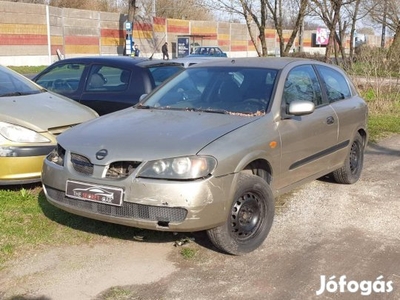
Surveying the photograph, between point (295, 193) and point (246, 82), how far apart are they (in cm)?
167

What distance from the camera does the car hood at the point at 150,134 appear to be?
383 cm

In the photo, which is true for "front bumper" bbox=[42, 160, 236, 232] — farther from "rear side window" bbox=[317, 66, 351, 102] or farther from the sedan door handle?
"rear side window" bbox=[317, 66, 351, 102]

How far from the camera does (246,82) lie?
195 inches

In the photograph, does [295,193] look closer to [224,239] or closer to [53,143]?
[224,239]

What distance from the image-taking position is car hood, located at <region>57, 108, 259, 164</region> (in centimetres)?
383

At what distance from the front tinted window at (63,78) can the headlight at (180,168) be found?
4130 millimetres

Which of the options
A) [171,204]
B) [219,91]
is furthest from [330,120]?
[171,204]

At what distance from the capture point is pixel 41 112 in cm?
569

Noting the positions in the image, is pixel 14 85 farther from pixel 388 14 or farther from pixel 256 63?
pixel 388 14

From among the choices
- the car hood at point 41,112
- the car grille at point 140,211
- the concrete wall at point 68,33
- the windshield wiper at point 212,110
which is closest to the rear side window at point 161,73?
the car hood at point 41,112

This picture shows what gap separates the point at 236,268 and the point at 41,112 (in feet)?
10.0

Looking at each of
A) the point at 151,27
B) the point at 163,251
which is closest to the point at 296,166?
the point at 163,251

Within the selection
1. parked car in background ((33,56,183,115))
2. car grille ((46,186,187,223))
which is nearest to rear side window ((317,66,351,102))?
parked car in background ((33,56,183,115))

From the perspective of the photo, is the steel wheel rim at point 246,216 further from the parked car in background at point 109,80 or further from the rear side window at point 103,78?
the rear side window at point 103,78
